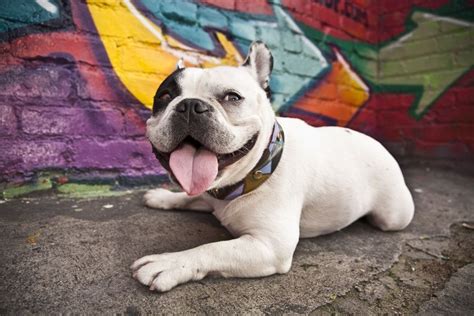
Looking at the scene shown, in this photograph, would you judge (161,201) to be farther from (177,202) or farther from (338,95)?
(338,95)

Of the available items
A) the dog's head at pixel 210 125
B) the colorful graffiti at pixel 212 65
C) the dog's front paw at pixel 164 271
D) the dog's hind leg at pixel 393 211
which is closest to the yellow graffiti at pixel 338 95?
the colorful graffiti at pixel 212 65

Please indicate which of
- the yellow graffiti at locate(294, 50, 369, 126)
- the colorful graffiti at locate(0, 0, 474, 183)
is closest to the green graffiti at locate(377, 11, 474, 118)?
the colorful graffiti at locate(0, 0, 474, 183)

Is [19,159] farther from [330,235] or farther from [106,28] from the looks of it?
[330,235]

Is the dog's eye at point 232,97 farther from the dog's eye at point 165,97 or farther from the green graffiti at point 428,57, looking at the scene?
the green graffiti at point 428,57

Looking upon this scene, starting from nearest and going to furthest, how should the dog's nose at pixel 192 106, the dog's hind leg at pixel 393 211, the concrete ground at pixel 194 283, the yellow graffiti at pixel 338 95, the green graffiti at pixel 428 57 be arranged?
the concrete ground at pixel 194 283 < the dog's nose at pixel 192 106 < the dog's hind leg at pixel 393 211 < the yellow graffiti at pixel 338 95 < the green graffiti at pixel 428 57

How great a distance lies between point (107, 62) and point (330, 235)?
175 centimetres

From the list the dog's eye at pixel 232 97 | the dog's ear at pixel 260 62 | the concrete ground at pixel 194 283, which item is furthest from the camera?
the dog's ear at pixel 260 62

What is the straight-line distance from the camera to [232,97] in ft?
4.20

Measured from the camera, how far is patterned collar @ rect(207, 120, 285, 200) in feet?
4.37

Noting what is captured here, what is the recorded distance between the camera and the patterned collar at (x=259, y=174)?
1333mm

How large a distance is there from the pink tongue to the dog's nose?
0.50ft

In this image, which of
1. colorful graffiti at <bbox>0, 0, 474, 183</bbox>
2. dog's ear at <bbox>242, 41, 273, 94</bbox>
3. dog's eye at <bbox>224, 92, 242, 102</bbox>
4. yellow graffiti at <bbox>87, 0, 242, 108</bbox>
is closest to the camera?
dog's eye at <bbox>224, 92, 242, 102</bbox>

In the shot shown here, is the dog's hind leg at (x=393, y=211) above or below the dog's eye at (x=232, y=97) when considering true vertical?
below

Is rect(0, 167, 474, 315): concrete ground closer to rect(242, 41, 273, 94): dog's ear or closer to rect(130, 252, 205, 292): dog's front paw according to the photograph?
rect(130, 252, 205, 292): dog's front paw
